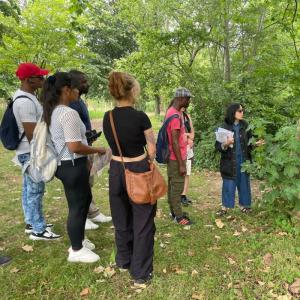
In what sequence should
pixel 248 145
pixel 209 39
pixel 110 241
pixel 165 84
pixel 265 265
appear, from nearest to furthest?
pixel 265 265
pixel 110 241
pixel 248 145
pixel 209 39
pixel 165 84

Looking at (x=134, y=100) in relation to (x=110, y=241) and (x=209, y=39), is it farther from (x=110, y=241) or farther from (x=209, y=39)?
(x=209, y=39)

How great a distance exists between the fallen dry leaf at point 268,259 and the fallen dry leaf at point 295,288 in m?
0.36

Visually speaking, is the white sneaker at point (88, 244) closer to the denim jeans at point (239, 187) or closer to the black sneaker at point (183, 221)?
the black sneaker at point (183, 221)

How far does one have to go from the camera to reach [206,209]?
604cm


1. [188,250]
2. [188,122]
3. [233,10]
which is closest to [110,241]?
[188,250]

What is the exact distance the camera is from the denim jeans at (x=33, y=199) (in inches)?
177

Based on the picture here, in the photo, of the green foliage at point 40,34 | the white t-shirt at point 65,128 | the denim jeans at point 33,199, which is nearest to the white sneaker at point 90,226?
the denim jeans at point 33,199

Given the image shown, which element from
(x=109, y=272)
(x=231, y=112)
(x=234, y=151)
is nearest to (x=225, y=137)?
(x=234, y=151)

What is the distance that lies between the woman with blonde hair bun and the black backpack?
53.8 inches

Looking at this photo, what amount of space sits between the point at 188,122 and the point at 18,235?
10.9 feet

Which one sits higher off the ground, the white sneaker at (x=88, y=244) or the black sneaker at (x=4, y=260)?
the white sneaker at (x=88, y=244)

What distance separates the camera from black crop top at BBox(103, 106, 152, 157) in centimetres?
333

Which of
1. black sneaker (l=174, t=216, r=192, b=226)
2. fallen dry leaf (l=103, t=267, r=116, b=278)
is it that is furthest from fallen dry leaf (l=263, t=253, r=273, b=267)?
fallen dry leaf (l=103, t=267, r=116, b=278)

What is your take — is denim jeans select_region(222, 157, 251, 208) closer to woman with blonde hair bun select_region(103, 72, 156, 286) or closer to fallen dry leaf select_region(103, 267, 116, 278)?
woman with blonde hair bun select_region(103, 72, 156, 286)
